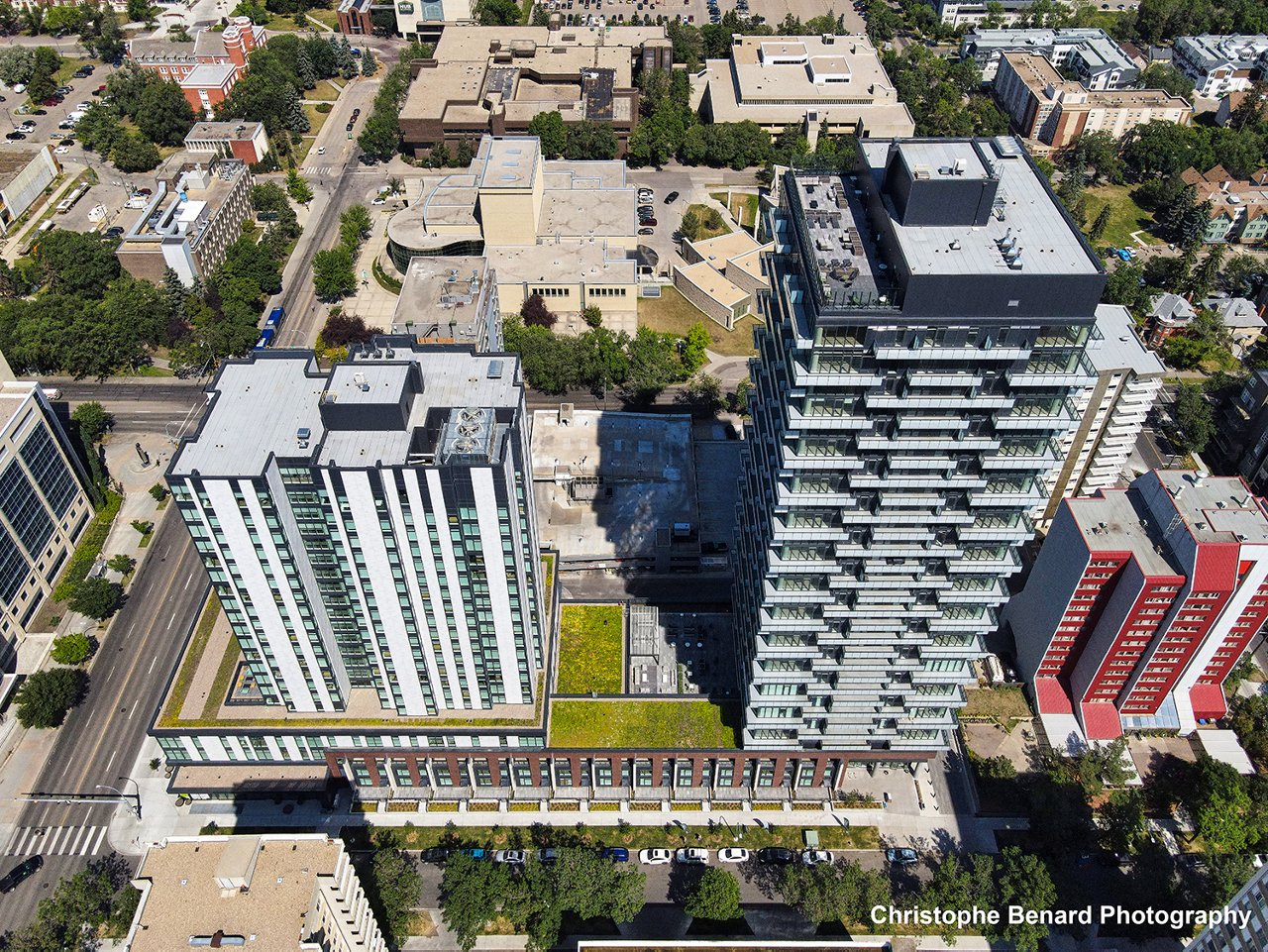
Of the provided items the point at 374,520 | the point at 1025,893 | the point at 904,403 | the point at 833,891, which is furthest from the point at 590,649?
the point at 904,403

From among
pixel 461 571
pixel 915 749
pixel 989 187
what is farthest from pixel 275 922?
pixel 989 187

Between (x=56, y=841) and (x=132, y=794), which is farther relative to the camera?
(x=132, y=794)

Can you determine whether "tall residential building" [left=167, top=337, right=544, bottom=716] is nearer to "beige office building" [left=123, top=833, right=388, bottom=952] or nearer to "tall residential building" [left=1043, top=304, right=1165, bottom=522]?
"beige office building" [left=123, top=833, right=388, bottom=952]

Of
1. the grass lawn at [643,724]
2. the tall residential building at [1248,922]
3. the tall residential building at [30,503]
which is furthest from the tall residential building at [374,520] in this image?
the tall residential building at [1248,922]

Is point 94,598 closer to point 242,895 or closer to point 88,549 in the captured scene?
point 88,549

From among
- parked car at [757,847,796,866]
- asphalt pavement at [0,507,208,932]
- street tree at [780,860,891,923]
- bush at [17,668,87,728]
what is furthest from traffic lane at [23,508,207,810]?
street tree at [780,860,891,923]

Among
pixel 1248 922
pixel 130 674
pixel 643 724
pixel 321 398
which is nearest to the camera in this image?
pixel 1248 922

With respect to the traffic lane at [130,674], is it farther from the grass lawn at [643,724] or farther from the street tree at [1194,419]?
the street tree at [1194,419]
